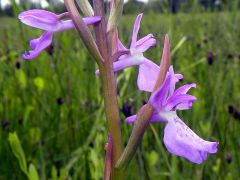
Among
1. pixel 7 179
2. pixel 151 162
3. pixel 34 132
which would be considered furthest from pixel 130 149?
pixel 34 132

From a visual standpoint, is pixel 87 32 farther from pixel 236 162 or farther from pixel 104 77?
pixel 236 162

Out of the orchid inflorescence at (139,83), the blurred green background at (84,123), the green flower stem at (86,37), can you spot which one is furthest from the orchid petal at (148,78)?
the blurred green background at (84,123)

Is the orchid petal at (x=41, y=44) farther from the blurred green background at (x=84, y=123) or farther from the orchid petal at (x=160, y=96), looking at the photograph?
the blurred green background at (x=84, y=123)

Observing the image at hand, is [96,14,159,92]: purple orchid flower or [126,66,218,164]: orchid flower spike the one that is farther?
[96,14,159,92]: purple orchid flower

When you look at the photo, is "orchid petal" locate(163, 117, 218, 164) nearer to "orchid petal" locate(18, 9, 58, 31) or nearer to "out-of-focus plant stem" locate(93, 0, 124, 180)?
"out-of-focus plant stem" locate(93, 0, 124, 180)

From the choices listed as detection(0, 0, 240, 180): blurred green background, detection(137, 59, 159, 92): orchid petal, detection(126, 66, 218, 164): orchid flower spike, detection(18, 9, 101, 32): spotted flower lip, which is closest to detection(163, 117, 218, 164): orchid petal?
detection(126, 66, 218, 164): orchid flower spike

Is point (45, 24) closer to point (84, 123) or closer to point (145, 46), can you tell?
point (145, 46)
